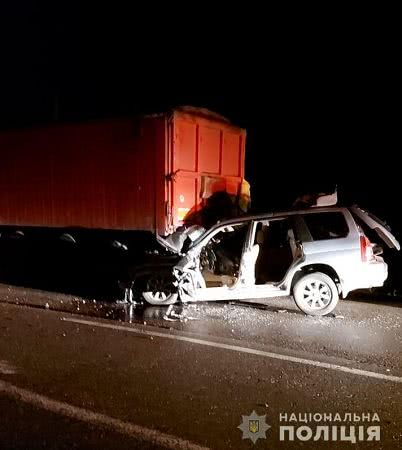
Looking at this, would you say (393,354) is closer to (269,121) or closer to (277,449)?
(277,449)

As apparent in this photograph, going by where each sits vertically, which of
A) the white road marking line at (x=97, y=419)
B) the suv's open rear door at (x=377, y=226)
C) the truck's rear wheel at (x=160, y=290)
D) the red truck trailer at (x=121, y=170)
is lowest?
the white road marking line at (x=97, y=419)

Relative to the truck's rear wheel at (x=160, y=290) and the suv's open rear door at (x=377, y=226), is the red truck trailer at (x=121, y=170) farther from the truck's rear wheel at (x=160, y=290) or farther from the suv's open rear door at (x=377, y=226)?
the suv's open rear door at (x=377, y=226)

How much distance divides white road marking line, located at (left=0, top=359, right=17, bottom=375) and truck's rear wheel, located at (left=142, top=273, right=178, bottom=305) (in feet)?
10.1

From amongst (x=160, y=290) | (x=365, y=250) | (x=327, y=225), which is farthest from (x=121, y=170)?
(x=365, y=250)

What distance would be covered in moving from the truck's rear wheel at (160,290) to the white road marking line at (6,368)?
122 inches

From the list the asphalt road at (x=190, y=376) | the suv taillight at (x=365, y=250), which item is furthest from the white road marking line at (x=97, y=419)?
the suv taillight at (x=365, y=250)

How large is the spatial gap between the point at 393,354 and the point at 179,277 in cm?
327

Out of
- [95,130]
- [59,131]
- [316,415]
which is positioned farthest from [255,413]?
[59,131]

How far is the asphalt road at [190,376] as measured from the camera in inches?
165

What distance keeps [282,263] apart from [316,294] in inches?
39.4

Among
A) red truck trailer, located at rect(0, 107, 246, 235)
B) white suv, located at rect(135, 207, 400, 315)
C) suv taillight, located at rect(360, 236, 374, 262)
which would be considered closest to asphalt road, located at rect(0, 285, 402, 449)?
white suv, located at rect(135, 207, 400, 315)

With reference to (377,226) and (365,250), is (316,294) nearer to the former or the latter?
(365,250)

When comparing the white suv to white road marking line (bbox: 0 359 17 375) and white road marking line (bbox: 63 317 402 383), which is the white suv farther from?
white road marking line (bbox: 0 359 17 375)

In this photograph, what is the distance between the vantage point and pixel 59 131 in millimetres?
11602
